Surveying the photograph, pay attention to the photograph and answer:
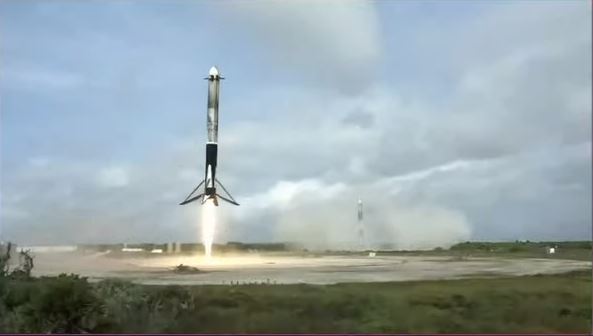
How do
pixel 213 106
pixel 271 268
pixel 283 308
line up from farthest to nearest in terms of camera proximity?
pixel 213 106 < pixel 271 268 < pixel 283 308

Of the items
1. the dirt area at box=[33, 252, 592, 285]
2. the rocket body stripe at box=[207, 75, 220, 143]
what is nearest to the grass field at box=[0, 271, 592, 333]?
the dirt area at box=[33, 252, 592, 285]

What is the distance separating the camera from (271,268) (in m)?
29.4

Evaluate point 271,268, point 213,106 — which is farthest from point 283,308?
point 213,106

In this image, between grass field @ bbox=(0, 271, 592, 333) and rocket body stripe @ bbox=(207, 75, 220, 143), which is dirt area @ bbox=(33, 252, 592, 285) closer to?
grass field @ bbox=(0, 271, 592, 333)

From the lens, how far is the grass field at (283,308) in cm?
1970

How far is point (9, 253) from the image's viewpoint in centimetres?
2795

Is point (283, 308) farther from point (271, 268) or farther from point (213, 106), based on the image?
point (213, 106)

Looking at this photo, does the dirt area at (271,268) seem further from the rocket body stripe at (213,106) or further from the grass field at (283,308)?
the rocket body stripe at (213,106)

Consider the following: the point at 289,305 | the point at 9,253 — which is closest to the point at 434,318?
the point at 289,305

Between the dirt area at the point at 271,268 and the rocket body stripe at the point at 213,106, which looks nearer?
the dirt area at the point at 271,268

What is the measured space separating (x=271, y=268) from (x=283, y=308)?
27.4 feet

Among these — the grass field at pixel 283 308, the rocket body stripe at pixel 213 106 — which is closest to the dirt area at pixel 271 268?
the grass field at pixel 283 308

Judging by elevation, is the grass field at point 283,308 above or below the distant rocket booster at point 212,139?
below

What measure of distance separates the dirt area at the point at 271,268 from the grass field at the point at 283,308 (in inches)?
106
